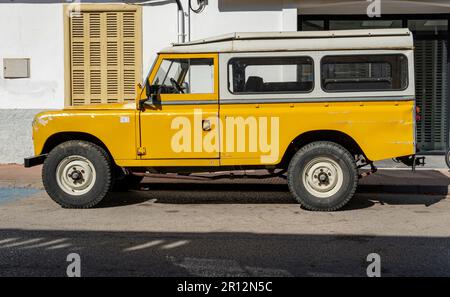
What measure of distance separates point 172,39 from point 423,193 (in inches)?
254

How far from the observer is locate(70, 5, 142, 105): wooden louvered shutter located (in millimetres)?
12945

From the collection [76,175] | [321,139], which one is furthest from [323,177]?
[76,175]

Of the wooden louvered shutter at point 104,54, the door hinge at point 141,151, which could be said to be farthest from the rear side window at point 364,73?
the wooden louvered shutter at point 104,54

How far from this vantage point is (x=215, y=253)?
5.46 meters

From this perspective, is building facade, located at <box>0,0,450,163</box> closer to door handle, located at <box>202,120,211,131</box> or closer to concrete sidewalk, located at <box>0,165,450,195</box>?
concrete sidewalk, located at <box>0,165,450,195</box>

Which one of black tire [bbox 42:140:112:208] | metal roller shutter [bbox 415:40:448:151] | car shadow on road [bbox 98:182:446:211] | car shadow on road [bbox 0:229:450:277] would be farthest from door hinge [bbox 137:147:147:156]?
metal roller shutter [bbox 415:40:448:151]

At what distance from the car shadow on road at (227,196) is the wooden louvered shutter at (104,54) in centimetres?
385

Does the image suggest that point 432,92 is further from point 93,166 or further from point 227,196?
point 93,166

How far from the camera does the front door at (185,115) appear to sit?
7617mm

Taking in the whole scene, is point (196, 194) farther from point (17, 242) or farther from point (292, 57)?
point (17, 242)
